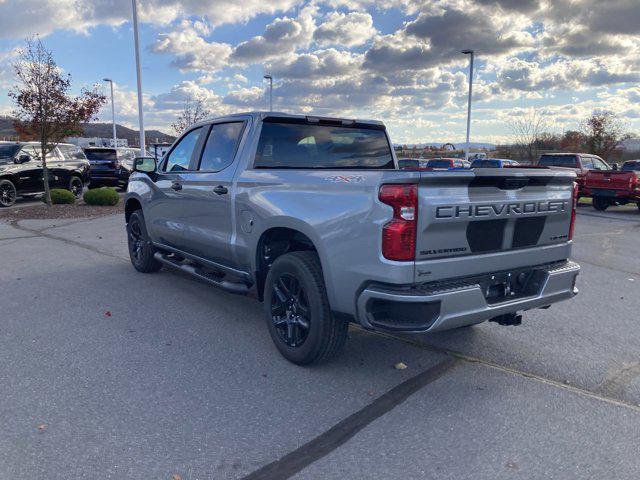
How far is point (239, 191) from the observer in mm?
4613

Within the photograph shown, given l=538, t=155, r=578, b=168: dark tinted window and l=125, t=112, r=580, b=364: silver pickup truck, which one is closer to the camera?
l=125, t=112, r=580, b=364: silver pickup truck

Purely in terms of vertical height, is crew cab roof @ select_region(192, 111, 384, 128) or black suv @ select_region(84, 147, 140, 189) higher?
crew cab roof @ select_region(192, 111, 384, 128)

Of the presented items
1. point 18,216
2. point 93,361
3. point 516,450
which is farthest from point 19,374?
point 18,216

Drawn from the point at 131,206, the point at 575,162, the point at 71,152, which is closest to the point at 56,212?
the point at 71,152

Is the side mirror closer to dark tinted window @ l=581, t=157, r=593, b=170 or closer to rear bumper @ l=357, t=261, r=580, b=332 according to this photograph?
rear bumper @ l=357, t=261, r=580, b=332

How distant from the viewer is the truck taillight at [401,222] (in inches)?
124

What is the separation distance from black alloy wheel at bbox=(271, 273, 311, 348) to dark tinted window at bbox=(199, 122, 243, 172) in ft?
4.67

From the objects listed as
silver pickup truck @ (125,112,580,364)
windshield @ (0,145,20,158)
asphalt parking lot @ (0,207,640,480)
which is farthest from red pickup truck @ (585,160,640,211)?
windshield @ (0,145,20,158)

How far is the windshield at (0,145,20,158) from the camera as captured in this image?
→ 50.5ft

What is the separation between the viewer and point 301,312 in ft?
13.1

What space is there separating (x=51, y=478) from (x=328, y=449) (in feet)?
4.60

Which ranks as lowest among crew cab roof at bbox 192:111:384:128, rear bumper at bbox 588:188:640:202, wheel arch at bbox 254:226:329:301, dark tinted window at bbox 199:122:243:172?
rear bumper at bbox 588:188:640:202

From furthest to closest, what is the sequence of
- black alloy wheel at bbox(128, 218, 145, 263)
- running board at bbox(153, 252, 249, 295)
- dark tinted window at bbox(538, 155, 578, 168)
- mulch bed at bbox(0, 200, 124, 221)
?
dark tinted window at bbox(538, 155, 578, 168) → mulch bed at bbox(0, 200, 124, 221) → black alloy wheel at bbox(128, 218, 145, 263) → running board at bbox(153, 252, 249, 295)

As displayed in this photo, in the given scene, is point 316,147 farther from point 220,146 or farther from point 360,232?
point 360,232
